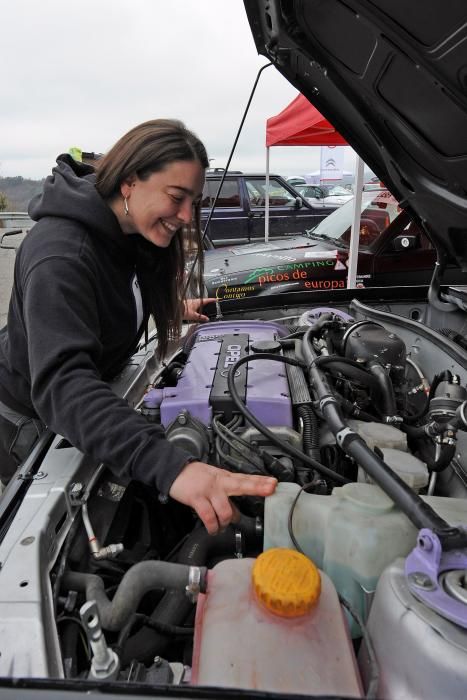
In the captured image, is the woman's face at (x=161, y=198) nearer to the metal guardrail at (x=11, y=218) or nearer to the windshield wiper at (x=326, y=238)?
the windshield wiper at (x=326, y=238)

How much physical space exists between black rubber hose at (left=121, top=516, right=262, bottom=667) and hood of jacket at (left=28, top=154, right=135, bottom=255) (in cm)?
92

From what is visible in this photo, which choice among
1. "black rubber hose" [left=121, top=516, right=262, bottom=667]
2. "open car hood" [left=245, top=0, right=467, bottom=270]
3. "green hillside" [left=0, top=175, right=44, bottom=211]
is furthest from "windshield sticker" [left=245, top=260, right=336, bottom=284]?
"green hillside" [left=0, top=175, right=44, bottom=211]

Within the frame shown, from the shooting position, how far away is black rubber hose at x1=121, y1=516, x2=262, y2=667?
0.96 metres

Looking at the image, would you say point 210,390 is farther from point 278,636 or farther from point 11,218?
point 11,218

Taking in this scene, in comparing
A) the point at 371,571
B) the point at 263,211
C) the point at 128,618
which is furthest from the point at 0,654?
the point at 263,211

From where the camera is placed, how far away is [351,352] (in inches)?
68.7

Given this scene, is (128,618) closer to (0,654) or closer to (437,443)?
(0,654)

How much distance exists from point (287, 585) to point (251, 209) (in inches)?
320

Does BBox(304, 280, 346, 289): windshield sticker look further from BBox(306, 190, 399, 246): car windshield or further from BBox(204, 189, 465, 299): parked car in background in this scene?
BBox(306, 190, 399, 246): car windshield

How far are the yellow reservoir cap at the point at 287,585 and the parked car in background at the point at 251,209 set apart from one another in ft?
24.0

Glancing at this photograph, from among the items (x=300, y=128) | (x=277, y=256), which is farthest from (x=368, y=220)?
(x=300, y=128)

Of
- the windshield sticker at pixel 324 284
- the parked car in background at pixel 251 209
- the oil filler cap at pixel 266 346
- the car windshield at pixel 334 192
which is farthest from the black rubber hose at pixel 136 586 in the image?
the car windshield at pixel 334 192

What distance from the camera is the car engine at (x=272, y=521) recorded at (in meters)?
0.74

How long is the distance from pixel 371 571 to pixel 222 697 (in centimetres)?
40
